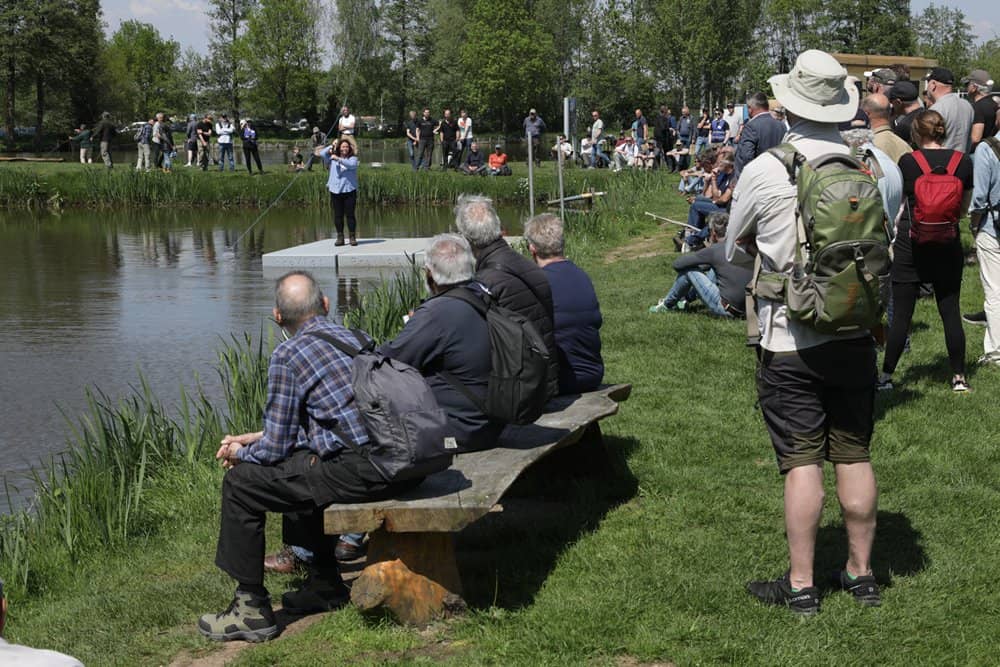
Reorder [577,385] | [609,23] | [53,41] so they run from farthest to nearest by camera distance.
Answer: [609,23] < [53,41] < [577,385]

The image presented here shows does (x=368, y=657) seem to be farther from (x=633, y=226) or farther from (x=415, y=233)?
(x=415, y=233)

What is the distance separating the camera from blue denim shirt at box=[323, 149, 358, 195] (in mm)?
17828

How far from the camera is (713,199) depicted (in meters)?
13.0

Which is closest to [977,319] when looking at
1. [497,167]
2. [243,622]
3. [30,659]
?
[243,622]

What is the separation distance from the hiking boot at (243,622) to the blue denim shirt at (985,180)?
17.9ft

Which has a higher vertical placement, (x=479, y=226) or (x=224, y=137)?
(x=224, y=137)

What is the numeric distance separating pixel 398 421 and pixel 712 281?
6.56 metres

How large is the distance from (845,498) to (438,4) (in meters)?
89.7

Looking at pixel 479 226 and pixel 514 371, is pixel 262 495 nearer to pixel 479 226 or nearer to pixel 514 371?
pixel 514 371

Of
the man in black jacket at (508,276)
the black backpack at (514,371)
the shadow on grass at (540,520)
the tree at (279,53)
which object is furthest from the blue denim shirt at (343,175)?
the tree at (279,53)

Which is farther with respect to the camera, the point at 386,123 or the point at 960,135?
the point at 386,123

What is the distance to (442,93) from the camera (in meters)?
86.6

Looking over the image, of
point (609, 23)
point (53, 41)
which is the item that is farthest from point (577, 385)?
point (609, 23)

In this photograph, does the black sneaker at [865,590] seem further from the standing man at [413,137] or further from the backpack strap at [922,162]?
the standing man at [413,137]
